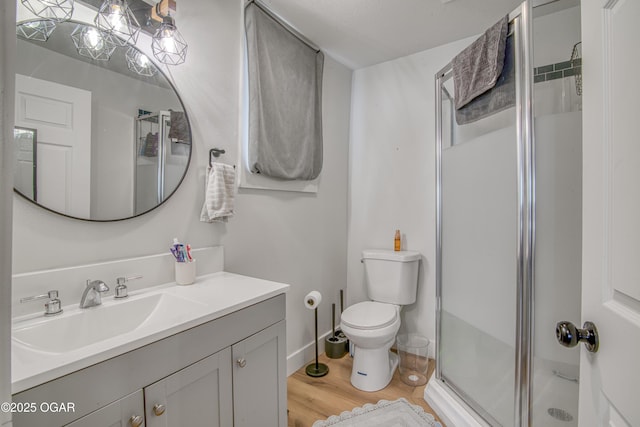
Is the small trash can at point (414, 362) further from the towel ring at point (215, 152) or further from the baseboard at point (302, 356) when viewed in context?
the towel ring at point (215, 152)

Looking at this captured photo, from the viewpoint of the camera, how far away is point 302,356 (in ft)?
7.11

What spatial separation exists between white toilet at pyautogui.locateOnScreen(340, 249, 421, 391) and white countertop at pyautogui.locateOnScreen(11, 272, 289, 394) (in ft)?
2.78

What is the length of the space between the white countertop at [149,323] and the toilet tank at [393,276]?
1178 millimetres

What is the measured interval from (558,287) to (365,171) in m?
1.66

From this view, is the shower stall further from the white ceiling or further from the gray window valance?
the gray window valance

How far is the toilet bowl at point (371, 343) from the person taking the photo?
1.86m

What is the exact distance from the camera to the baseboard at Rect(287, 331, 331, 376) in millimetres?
2061

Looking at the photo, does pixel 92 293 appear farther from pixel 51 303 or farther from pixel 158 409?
pixel 158 409

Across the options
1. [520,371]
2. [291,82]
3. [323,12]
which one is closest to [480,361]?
[520,371]

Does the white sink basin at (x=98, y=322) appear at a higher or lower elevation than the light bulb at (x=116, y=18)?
lower

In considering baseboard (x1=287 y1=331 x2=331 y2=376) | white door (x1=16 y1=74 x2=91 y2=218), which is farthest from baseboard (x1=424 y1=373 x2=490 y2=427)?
white door (x1=16 y1=74 x2=91 y2=218)

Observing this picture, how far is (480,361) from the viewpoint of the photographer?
5.06 ft

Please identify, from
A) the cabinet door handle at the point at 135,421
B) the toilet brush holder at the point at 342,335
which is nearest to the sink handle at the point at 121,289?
the cabinet door handle at the point at 135,421

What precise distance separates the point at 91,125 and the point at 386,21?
5.84 ft
